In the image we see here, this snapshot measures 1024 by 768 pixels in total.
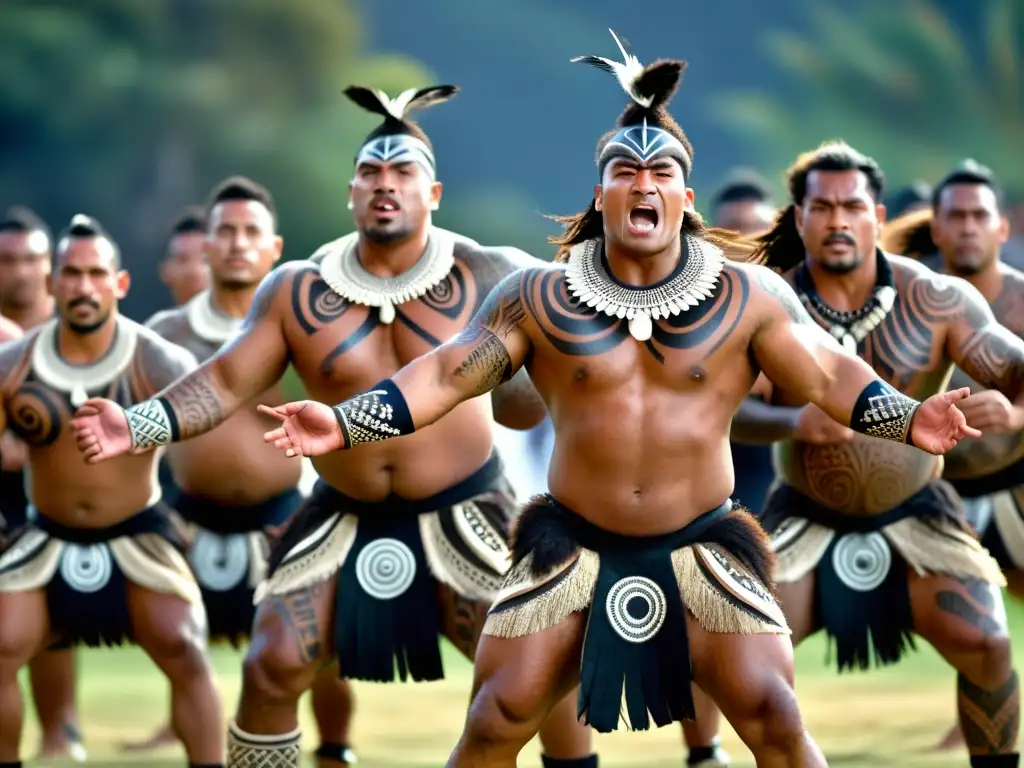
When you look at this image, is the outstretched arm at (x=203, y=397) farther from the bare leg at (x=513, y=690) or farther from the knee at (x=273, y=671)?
the bare leg at (x=513, y=690)

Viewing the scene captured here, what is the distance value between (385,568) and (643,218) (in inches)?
52.9

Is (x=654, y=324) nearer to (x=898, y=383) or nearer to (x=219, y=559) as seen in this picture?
(x=898, y=383)

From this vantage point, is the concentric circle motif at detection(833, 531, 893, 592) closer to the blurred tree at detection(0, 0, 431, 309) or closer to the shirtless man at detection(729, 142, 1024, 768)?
the shirtless man at detection(729, 142, 1024, 768)

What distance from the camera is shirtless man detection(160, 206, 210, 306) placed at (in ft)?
27.6

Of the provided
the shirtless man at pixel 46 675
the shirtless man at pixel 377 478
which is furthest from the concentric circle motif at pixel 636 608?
the shirtless man at pixel 46 675

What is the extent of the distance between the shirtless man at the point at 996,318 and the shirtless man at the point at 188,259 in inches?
137

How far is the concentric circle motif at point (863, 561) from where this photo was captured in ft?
17.1

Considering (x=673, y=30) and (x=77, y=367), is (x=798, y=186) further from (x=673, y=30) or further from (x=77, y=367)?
(x=673, y=30)

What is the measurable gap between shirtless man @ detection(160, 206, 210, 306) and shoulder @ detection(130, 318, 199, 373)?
246 cm

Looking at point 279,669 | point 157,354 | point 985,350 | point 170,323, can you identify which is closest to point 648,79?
point 985,350

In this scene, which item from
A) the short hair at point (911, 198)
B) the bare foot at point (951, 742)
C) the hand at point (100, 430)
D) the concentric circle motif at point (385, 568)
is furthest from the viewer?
the short hair at point (911, 198)

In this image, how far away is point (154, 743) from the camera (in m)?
7.03

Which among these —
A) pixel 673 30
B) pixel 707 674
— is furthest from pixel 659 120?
pixel 673 30

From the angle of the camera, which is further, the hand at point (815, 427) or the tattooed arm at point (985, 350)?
the hand at point (815, 427)
